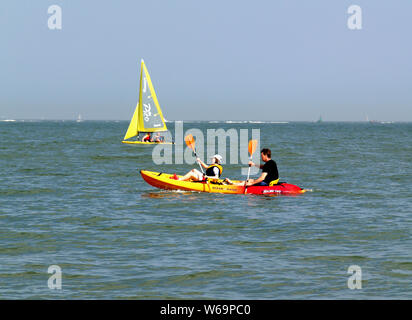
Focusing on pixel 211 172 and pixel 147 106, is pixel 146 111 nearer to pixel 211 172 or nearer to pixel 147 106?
pixel 147 106

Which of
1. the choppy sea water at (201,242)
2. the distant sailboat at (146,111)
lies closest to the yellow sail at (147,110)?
the distant sailboat at (146,111)

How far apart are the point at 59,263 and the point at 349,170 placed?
81.3 feet

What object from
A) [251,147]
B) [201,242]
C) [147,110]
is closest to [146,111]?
[147,110]

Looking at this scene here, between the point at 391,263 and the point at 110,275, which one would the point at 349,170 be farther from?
the point at 110,275

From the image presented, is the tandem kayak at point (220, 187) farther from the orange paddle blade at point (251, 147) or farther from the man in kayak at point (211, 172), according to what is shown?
the orange paddle blade at point (251, 147)

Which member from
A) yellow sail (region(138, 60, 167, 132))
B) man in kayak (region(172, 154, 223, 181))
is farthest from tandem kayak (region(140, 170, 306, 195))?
yellow sail (region(138, 60, 167, 132))

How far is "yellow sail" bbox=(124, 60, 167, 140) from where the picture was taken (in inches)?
2119

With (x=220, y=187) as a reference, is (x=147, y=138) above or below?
above

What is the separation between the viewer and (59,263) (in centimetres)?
1138

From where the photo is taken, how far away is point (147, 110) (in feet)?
177

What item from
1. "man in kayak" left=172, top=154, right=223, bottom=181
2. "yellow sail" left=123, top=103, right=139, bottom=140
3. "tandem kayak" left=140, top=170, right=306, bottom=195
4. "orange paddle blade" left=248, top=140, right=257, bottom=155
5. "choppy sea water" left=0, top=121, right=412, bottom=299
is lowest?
"choppy sea water" left=0, top=121, right=412, bottom=299

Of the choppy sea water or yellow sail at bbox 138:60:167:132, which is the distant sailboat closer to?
yellow sail at bbox 138:60:167:132
